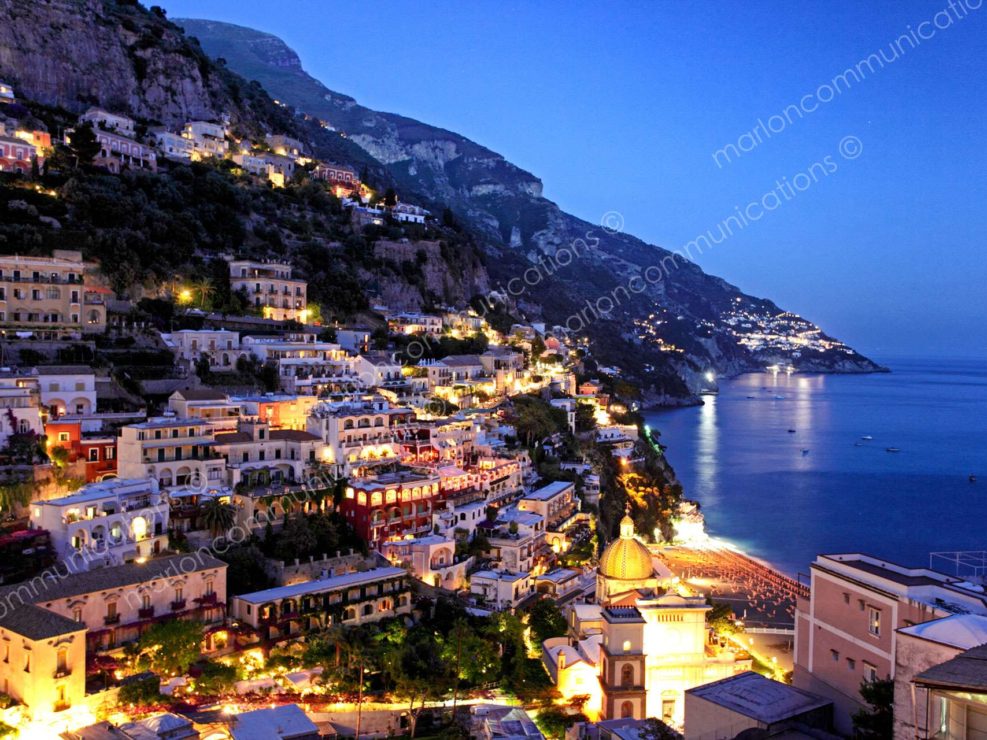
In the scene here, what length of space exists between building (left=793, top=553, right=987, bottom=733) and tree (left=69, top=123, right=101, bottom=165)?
41530 mm

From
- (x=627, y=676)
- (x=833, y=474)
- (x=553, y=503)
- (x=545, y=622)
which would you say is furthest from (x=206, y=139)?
(x=833, y=474)

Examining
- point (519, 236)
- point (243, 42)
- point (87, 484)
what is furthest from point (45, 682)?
point (243, 42)

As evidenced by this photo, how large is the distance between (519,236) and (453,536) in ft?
404

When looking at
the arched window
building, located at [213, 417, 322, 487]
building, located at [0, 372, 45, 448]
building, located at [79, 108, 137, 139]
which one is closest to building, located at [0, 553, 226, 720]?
building, located at [213, 417, 322, 487]

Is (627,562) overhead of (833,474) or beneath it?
overhead

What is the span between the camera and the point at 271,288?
140 feet

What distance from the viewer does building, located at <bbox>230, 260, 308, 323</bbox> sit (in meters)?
42.1

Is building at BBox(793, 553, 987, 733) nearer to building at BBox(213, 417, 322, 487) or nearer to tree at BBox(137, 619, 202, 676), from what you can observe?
tree at BBox(137, 619, 202, 676)

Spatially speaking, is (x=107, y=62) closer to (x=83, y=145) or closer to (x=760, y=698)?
(x=83, y=145)

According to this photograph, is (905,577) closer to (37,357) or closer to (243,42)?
(37,357)

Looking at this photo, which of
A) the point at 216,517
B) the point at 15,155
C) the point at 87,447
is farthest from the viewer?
the point at 15,155

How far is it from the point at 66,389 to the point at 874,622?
2368 centimetres

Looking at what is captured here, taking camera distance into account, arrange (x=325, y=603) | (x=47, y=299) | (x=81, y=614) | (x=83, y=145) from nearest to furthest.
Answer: (x=81, y=614) → (x=325, y=603) → (x=47, y=299) → (x=83, y=145)

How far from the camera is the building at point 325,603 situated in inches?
834
